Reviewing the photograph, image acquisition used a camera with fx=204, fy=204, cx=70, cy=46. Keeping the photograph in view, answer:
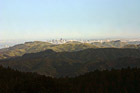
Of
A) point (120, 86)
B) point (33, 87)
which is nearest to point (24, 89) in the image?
point (33, 87)

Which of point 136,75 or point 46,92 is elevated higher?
point 46,92

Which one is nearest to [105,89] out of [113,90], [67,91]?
[113,90]

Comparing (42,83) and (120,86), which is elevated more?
(42,83)

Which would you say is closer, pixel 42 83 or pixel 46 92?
pixel 46 92

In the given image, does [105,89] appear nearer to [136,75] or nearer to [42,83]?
[136,75]

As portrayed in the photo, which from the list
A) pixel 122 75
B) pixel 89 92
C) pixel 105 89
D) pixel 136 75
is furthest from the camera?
pixel 122 75

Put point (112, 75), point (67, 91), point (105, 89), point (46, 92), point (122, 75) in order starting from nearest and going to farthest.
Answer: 1. point (46, 92)
2. point (67, 91)
3. point (105, 89)
4. point (122, 75)
5. point (112, 75)

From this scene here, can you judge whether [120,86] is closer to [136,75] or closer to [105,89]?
[105,89]

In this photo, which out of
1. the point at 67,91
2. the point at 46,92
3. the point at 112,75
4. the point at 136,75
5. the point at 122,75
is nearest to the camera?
the point at 46,92

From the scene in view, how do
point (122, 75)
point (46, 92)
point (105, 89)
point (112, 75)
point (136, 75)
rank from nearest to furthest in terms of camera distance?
point (46, 92) < point (105, 89) < point (136, 75) < point (122, 75) < point (112, 75)
